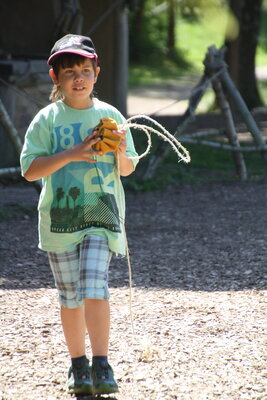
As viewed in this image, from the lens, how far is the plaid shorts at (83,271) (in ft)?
8.66

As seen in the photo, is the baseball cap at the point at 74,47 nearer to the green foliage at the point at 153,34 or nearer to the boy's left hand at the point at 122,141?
the boy's left hand at the point at 122,141

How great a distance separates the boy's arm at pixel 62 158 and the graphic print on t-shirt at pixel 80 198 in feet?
0.26

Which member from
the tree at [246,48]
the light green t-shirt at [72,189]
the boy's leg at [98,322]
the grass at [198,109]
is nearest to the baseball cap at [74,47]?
the light green t-shirt at [72,189]

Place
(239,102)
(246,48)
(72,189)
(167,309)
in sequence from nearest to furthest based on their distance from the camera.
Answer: (72,189) → (167,309) → (239,102) → (246,48)

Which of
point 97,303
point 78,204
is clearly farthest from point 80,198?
point 97,303

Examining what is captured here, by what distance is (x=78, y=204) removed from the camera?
2719 millimetres

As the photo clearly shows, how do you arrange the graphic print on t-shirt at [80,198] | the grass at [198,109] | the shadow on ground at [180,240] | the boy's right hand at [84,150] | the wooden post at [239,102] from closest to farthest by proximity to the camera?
the boy's right hand at [84,150] → the graphic print on t-shirt at [80,198] → the shadow on ground at [180,240] → the wooden post at [239,102] → the grass at [198,109]

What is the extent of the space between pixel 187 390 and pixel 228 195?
4.09 metres

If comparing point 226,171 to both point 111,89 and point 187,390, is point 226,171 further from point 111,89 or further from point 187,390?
point 187,390

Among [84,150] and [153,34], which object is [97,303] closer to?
[84,150]

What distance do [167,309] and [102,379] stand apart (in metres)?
1.13

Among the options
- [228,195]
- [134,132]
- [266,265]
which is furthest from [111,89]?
[266,265]

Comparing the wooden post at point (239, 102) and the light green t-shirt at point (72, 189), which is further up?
the light green t-shirt at point (72, 189)

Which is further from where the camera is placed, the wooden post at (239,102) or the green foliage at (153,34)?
the green foliage at (153,34)
